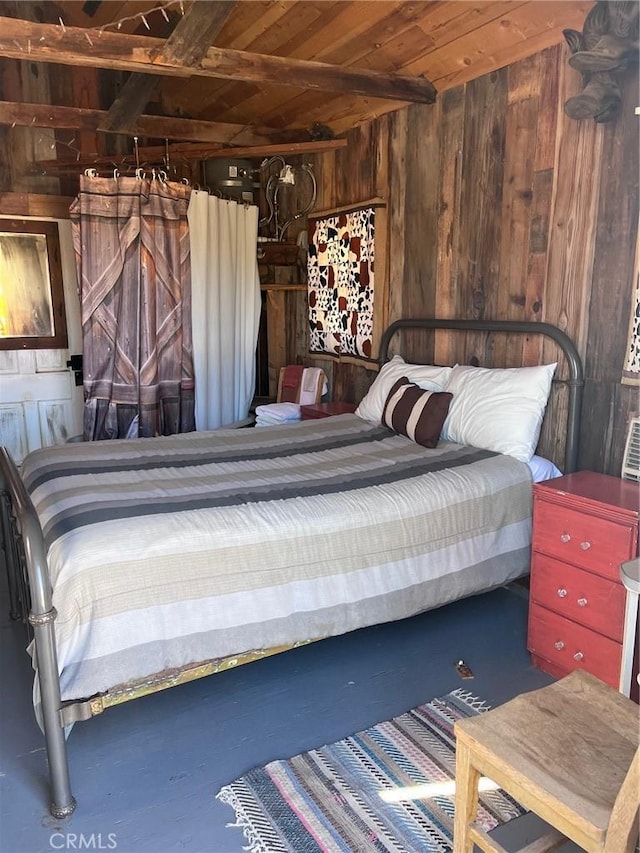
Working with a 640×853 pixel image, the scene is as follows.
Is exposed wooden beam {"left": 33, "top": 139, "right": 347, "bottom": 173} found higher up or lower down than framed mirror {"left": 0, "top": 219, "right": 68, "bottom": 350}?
higher up

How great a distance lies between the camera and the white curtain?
393 cm

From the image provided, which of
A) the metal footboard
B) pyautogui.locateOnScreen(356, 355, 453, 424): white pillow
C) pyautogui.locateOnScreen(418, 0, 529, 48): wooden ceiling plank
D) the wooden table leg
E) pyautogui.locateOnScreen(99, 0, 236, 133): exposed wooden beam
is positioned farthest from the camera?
pyautogui.locateOnScreen(356, 355, 453, 424): white pillow

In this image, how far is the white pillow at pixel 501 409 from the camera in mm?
2668

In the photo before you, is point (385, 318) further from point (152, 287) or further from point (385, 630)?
point (385, 630)

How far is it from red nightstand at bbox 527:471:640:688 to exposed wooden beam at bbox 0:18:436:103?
6.82ft

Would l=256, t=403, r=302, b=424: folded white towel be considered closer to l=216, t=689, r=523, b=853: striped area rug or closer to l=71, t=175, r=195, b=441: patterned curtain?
l=71, t=175, r=195, b=441: patterned curtain

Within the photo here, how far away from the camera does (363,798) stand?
1.75m

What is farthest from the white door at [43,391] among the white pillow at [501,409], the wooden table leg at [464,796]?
the wooden table leg at [464,796]

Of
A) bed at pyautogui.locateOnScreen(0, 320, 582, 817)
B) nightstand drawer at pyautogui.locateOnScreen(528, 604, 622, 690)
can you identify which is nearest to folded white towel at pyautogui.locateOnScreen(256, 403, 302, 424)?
bed at pyautogui.locateOnScreen(0, 320, 582, 817)

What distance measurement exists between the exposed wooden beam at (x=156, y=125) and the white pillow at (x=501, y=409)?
2.39 m

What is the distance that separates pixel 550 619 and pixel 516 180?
191cm

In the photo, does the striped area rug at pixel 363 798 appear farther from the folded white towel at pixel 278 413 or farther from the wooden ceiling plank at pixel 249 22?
the wooden ceiling plank at pixel 249 22

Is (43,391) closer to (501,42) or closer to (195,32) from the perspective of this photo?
(195,32)

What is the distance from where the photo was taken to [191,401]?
3998 millimetres
